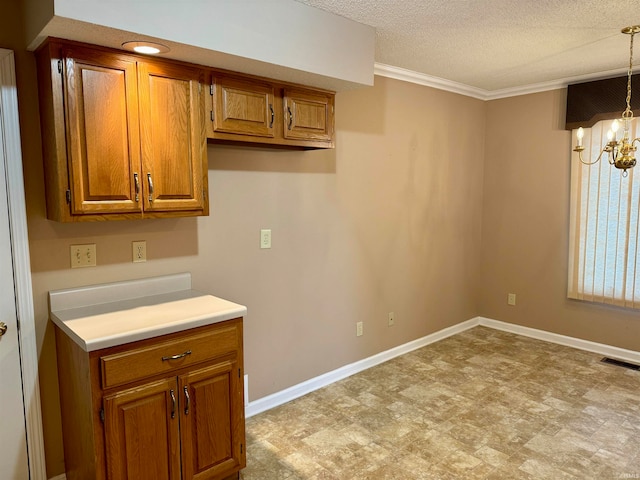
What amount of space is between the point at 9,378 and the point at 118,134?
1.25 m

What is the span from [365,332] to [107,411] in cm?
228

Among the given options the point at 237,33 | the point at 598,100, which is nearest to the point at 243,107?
the point at 237,33

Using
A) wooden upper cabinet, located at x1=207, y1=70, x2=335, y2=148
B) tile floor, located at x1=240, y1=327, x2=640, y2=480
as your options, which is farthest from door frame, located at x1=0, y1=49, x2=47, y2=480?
tile floor, located at x1=240, y1=327, x2=640, y2=480

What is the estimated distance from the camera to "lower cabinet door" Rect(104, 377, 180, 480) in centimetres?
183

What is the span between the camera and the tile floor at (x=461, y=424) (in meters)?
2.41

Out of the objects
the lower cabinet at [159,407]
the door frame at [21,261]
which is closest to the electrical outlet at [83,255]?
the door frame at [21,261]

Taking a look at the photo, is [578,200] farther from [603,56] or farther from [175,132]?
[175,132]

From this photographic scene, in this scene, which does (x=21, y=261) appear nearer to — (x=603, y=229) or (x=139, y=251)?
(x=139, y=251)

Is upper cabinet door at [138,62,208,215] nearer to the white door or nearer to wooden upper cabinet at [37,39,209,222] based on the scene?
wooden upper cabinet at [37,39,209,222]

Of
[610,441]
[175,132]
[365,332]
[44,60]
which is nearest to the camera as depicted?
[44,60]

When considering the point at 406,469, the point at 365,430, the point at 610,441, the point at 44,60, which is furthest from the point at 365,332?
the point at 44,60

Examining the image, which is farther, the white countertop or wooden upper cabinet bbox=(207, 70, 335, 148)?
wooden upper cabinet bbox=(207, 70, 335, 148)

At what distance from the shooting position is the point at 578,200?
13.3 ft

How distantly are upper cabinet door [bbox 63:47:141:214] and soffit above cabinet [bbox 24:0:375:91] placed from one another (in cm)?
12
